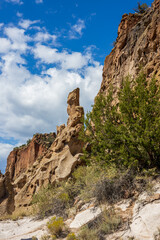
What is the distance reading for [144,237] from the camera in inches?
170

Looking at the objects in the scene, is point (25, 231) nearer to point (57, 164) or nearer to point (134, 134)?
point (134, 134)

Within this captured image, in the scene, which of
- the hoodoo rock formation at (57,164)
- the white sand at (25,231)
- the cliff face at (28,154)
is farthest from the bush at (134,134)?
the cliff face at (28,154)

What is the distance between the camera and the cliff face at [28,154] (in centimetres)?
4472

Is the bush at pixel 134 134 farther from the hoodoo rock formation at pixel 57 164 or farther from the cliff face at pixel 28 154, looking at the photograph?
the cliff face at pixel 28 154

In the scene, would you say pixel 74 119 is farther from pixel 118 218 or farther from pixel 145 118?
pixel 118 218

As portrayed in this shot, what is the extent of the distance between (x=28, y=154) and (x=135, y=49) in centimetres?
3975

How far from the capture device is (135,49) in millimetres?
17609

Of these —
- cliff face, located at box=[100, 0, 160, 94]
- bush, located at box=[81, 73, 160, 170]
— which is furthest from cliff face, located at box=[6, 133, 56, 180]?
bush, located at box=[81, 73, 160, 170]

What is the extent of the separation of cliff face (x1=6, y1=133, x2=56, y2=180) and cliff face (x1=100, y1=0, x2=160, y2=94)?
88.7 ft

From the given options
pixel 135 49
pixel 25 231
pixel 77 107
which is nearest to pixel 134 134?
pixel 25 231

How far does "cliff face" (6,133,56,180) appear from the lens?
44.7 meters

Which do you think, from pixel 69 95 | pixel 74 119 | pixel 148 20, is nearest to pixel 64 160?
pixel 74 119

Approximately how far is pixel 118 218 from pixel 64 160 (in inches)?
363

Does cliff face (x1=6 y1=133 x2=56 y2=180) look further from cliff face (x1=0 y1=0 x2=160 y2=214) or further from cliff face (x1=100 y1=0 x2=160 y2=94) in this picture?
cliff face (x1=100 y1=0 x2=160 y2=94)
